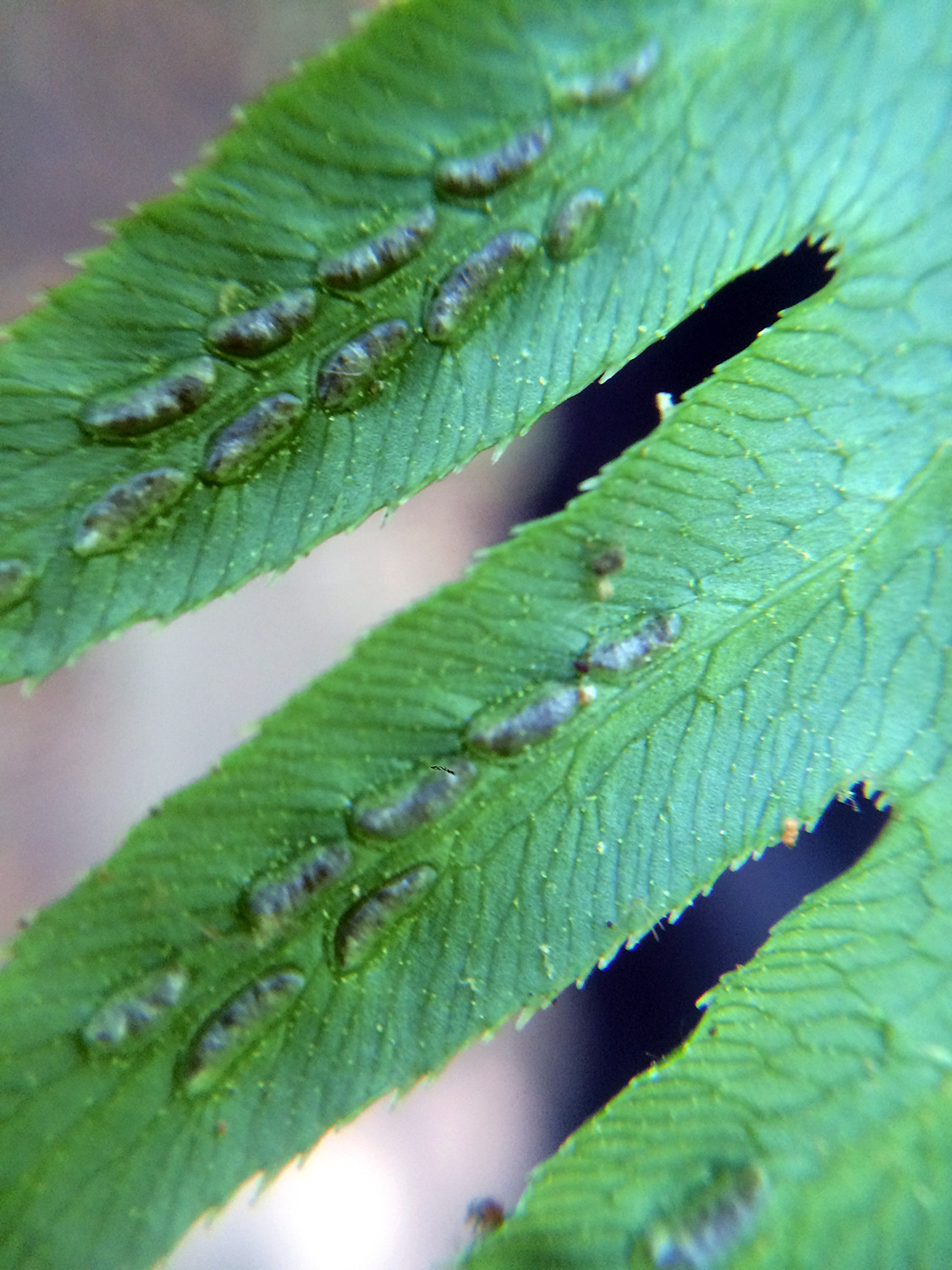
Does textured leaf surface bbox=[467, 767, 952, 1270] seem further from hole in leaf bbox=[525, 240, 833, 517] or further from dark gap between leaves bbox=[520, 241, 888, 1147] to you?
hole in leaf bbox=[525, 240, 833, 517]

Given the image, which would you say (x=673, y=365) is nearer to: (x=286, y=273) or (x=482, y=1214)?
(x=286, y=273)

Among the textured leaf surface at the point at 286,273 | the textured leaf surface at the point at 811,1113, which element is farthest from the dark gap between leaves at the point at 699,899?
the textured leaf surface at the point at 286,273

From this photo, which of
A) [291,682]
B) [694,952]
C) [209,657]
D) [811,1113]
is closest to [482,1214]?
[694,952]

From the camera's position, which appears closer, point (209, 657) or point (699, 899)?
point (699, 899)

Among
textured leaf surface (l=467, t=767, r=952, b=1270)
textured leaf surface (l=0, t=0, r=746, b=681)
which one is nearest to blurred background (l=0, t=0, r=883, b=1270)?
textured leaf surface (l=467, t=767, r=952, b=1270)

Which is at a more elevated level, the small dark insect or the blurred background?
the blurred background

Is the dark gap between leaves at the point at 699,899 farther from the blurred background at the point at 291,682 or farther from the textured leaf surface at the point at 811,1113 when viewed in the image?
the textured leaf surface at the point at 811,1113

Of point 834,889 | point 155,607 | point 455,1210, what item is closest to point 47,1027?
point 155,607
